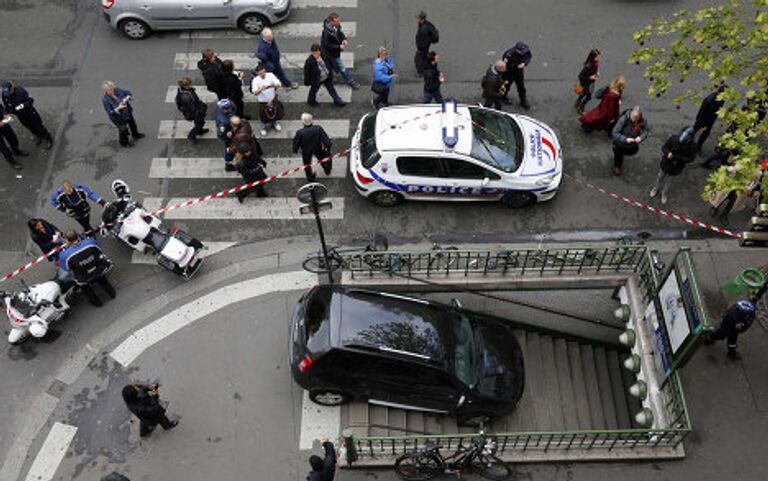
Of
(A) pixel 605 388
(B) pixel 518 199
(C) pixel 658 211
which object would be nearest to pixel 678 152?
(C) pixel 658 211

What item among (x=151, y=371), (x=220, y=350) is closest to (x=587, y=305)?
(x=220, y=350)

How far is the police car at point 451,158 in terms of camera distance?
1242 cm

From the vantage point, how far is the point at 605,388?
40.7 feet

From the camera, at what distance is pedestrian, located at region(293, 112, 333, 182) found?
41.2ft

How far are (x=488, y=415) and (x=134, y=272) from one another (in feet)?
22.9

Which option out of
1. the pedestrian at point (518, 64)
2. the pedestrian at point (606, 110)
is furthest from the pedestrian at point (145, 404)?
the pedestrian at point (606, 110)

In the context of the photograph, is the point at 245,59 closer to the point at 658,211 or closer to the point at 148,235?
the point at 148,235

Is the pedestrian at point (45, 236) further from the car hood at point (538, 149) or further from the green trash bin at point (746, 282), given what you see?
the green trash bin at point (746, 282)

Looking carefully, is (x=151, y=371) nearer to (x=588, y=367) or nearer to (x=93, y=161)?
(x=93, y=161)

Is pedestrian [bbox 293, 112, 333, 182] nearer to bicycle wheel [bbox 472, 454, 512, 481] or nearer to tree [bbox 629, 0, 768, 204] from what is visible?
tree [bbox 629, 0, 768, 204]

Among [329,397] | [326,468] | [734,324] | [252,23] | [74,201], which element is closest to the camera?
[326,468]

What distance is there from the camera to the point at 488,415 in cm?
1061

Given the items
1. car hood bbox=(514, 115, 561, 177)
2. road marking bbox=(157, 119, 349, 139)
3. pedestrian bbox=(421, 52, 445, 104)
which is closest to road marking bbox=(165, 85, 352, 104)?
road marking bbox=(157, 119, 349, 139)

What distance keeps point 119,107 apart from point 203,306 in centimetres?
441
